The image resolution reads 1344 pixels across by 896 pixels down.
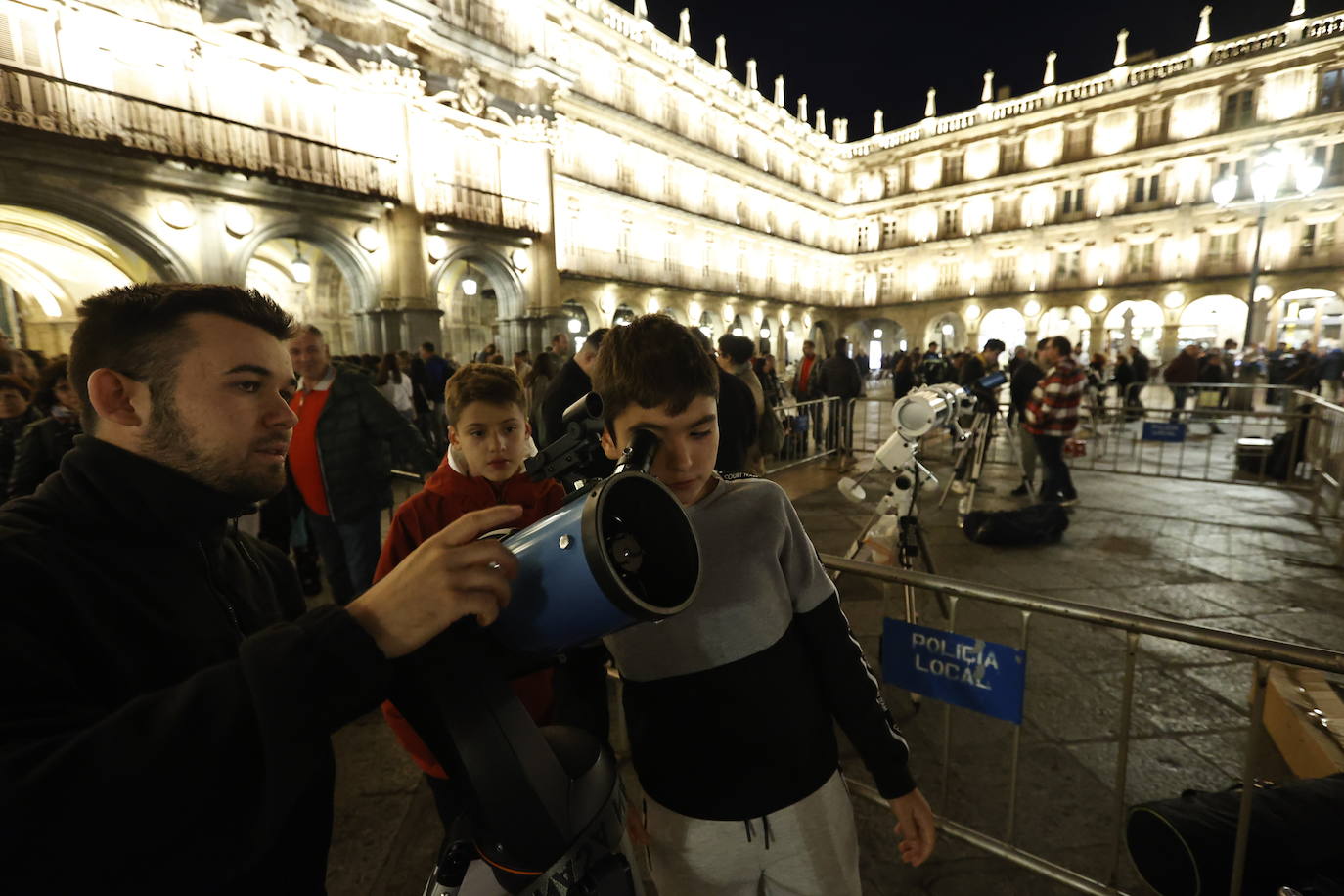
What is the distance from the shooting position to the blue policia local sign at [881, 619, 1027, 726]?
1.89 m

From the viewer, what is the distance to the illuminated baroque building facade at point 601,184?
10586mm

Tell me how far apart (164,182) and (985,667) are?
1410cm

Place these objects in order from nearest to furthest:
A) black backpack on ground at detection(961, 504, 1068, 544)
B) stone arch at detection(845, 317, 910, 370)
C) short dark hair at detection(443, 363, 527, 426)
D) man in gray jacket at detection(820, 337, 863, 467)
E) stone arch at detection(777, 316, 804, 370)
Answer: short dark hair at detection(443, 363, 527, 426) → black backpack on ground at detection(961, 504, 1068, 544) → man in gray jacket at detection(820, 337, 863, 467) → stone arch at detection(777, 316, 804, 370) → stone arch at detection(845, 317, 910, 370)

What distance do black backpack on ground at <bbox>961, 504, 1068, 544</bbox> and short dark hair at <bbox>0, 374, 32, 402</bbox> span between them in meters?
6.92

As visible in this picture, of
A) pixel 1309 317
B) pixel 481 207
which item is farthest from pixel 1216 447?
pixel 1309 317

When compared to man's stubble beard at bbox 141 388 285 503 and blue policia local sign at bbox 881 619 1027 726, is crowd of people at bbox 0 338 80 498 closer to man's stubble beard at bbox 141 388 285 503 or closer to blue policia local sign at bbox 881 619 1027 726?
man's stubble beard at bbox 141 388 285 503

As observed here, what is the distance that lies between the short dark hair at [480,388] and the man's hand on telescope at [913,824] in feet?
5.39

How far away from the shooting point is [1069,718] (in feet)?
9.89

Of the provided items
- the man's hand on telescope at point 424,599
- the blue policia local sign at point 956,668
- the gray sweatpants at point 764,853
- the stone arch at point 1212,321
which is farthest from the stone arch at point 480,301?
the stone arch at point 1212,321

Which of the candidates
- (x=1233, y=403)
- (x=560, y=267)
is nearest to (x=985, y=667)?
(x=1233, y=403)

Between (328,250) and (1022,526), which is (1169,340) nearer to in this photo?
(1022,526)

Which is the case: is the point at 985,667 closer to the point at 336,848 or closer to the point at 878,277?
the point at 336,848

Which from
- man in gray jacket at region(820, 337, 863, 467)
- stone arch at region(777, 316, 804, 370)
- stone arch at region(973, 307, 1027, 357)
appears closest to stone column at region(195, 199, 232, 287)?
man in gray jacket at region(820, 337, 863, 467)

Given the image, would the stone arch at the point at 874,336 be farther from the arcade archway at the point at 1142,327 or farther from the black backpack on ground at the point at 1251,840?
the black backpack on ground at the point at 1251,840
